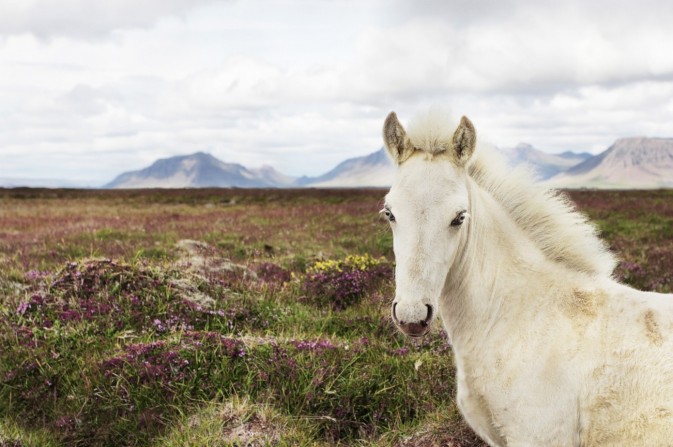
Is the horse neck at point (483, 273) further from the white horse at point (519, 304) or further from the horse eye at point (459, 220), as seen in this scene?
the horse eye at point (459, 220)

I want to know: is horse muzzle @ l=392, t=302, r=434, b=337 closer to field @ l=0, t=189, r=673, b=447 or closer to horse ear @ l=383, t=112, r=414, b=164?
horse ear @ l=383, t=112, r=414, b=164

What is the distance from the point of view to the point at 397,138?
415 cm

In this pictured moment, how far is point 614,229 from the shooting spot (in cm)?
1927

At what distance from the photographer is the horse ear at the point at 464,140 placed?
3.88 m

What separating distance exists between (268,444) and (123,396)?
6.23 ft

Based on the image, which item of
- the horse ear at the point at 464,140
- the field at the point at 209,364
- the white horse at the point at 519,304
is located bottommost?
the field at the point at 209,364

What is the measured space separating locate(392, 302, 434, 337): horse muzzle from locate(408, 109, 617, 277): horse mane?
1339 mm

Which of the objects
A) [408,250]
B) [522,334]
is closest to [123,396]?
[408,250]

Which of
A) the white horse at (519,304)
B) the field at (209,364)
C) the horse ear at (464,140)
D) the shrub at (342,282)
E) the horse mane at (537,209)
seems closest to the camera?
the white horse at (519,304)

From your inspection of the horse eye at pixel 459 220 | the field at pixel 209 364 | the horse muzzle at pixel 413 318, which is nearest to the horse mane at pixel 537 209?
the horse eye at pixel 459 220

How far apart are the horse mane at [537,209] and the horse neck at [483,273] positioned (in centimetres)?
17

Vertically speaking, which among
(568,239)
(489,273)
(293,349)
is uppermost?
(568,239)

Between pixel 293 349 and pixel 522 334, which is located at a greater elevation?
pixel 522 334

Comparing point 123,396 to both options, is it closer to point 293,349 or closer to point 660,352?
point 293,349
